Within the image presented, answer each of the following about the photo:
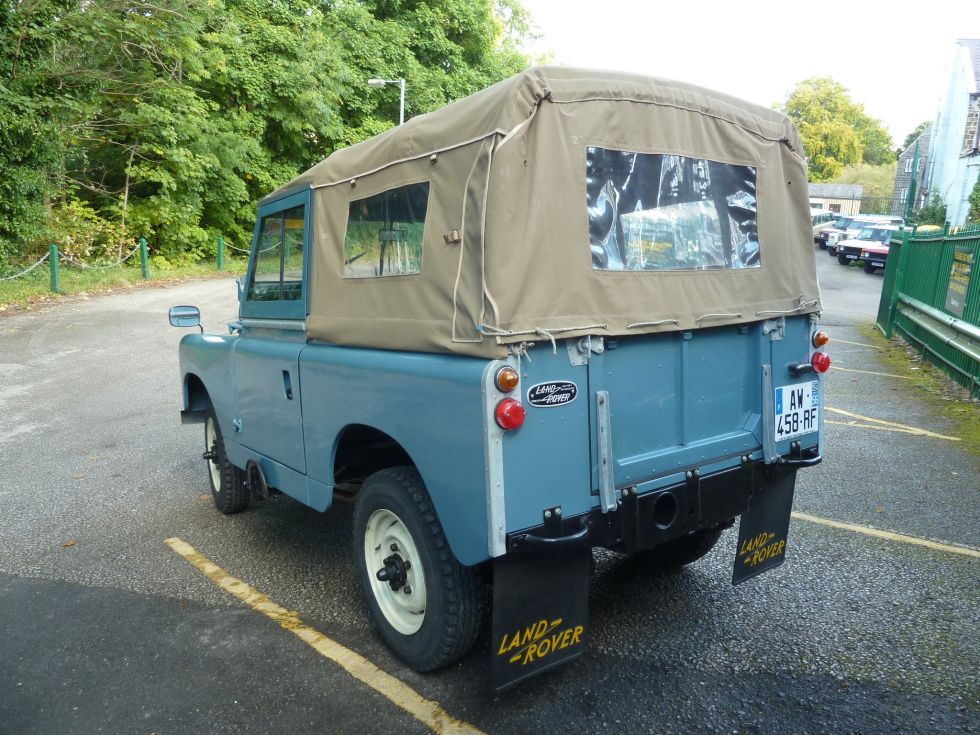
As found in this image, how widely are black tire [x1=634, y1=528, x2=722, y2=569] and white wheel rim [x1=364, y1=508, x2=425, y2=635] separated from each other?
155 cm

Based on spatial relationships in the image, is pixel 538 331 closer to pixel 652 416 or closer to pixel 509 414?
pixel 509 414

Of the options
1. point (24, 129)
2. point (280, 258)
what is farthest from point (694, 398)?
point (24, 129)

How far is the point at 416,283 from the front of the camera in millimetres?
3104

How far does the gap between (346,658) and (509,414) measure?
60.7 inches

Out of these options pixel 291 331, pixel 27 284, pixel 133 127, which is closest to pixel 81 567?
pixel 291 331

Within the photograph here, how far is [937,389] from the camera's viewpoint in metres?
8.77

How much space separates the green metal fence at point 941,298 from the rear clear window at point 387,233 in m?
7.24

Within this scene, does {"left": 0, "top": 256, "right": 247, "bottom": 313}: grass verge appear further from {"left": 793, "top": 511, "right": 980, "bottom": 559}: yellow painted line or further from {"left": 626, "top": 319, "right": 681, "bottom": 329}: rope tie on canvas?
{"left": 626, "top": 319, "right": 681, "bottom": 329}: rope tie on canvas

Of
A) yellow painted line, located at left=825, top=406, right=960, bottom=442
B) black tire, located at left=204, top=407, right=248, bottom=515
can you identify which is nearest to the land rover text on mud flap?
black tire, located at left=204, top=407, right=248, bottom=515

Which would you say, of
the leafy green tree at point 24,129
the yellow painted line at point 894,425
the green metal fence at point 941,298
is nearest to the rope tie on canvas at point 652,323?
the yellow painted line at point 894,425

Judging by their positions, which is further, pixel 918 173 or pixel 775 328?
pixel 918 173

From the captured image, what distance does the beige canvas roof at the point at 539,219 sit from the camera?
8.84ft

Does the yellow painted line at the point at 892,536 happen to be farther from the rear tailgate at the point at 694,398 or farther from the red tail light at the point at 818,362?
the red tail light at the point at 818,362

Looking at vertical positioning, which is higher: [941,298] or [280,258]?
[280,258]
